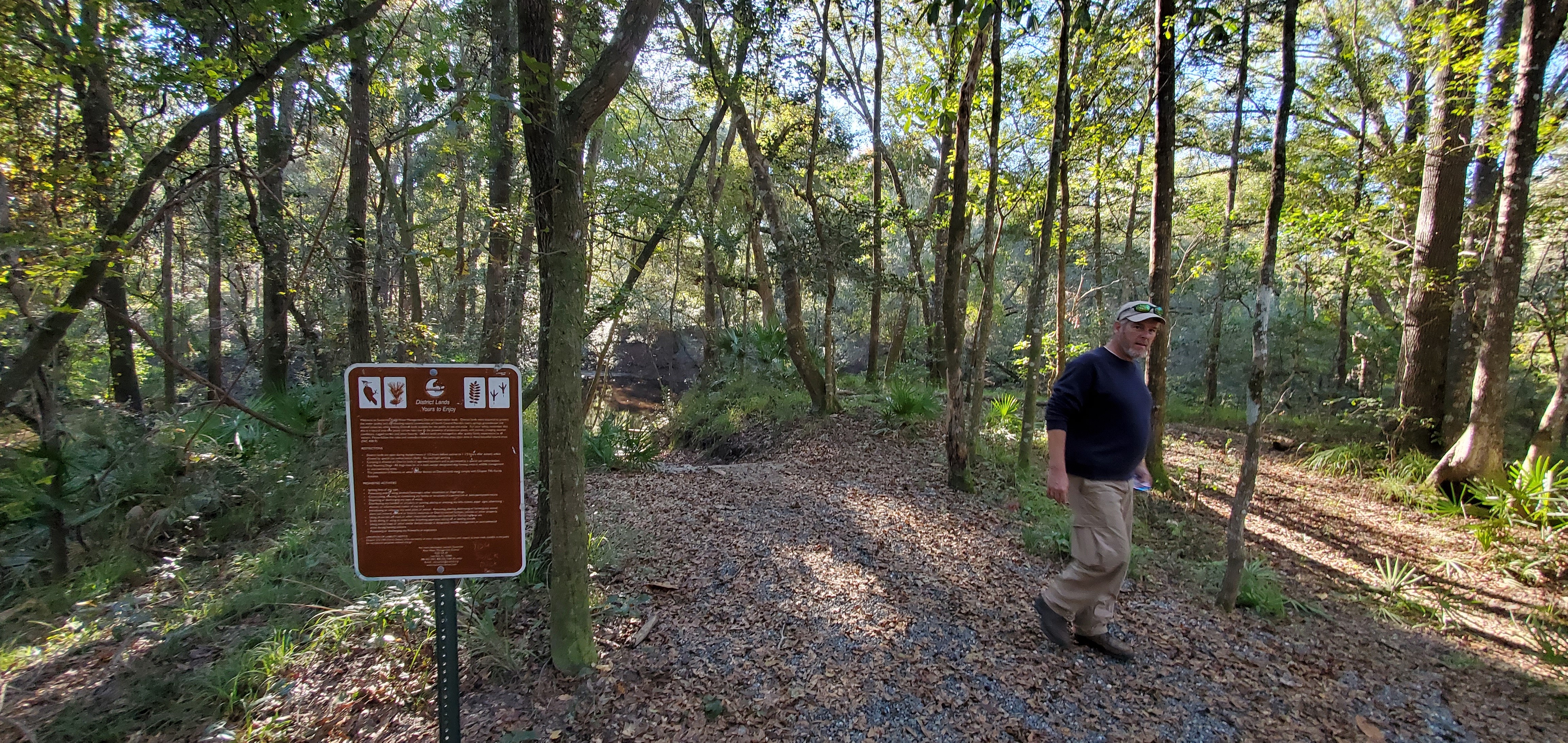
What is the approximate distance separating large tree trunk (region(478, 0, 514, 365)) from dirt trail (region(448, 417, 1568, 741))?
2.17 metres

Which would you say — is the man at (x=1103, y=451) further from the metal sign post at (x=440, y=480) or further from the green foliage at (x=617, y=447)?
the green foliage at (x=617, y=447)

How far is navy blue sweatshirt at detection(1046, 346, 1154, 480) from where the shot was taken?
3373 millimetres

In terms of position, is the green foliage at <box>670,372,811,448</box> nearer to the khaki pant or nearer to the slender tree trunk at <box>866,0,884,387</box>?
the slender tree trunk at <box>866,0,884,387</box>

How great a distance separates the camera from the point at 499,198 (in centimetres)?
618

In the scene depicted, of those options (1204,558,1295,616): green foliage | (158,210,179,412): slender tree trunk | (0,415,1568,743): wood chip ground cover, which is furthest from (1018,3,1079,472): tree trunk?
(158,210,179,412): slender tree trunk

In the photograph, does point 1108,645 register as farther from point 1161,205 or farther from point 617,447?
point 617,447

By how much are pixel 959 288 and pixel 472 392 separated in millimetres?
5322

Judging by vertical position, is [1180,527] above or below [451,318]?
below

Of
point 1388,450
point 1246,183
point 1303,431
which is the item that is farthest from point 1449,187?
point 1246,183

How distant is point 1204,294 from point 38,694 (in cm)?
2804

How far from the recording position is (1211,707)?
3145 millimetres

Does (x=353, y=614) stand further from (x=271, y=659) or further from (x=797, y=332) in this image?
(x=797, y=332)

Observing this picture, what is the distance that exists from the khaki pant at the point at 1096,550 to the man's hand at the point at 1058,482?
0.22 meters

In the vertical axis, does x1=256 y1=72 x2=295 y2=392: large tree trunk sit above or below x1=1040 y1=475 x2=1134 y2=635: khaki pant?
above
